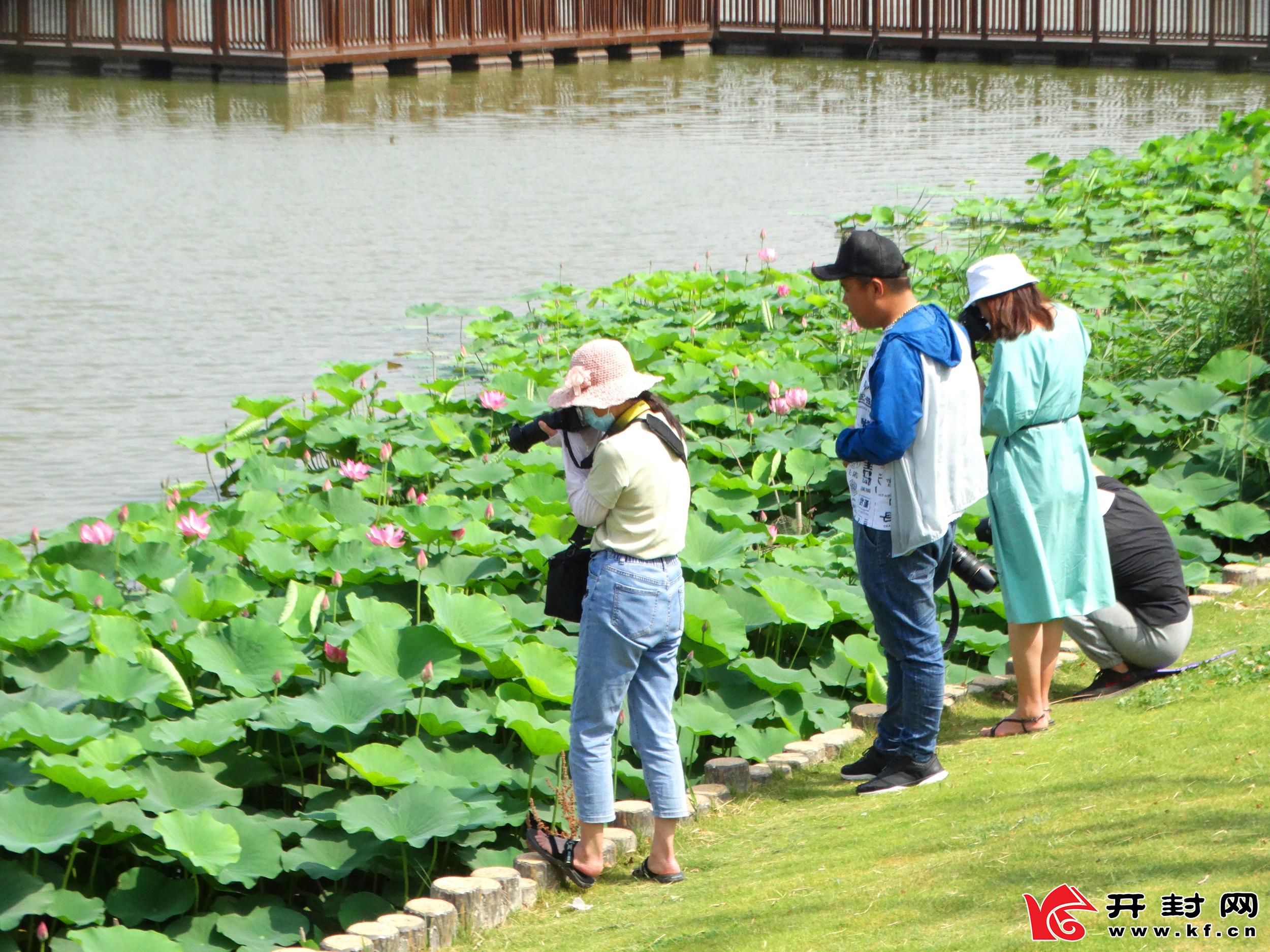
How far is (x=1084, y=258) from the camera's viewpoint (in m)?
10.9

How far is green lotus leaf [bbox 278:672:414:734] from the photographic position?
4.20 m

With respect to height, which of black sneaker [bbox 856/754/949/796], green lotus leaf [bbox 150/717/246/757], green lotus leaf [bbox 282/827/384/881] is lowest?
green lotus leaf [bbox 282/827/384/881]

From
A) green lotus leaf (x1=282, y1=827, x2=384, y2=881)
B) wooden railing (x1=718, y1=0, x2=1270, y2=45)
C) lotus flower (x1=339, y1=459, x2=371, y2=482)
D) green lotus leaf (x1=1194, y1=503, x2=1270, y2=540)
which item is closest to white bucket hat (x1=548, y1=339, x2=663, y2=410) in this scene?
green lotus leaf (x1=282, y1=827, x2=384, y2=881)

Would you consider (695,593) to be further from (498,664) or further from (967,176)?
(967,176)

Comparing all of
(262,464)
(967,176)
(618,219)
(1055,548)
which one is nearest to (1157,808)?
(1055,548)

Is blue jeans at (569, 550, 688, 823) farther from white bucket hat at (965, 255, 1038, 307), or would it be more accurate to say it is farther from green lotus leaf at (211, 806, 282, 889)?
white bucket hat at (965, 255, 1038, 307)

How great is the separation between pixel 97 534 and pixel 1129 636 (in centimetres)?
344

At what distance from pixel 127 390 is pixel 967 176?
10.2m

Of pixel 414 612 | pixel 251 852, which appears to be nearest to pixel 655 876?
pixel 251 852

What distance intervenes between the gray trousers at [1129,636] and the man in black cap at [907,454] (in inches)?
31.1

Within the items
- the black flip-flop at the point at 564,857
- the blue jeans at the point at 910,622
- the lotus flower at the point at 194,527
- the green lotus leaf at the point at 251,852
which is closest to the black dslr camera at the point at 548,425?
the blue jeans at the point at 910,622

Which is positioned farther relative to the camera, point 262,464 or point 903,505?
point 262,464

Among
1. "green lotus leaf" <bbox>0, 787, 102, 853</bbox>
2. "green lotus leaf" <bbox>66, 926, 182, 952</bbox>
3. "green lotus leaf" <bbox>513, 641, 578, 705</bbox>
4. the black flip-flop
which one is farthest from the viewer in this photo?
"green lotus leaf" <bbox>513, 641, 578, 705</bbox>

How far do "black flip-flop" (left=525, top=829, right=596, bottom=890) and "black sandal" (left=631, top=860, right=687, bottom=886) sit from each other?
107mm
